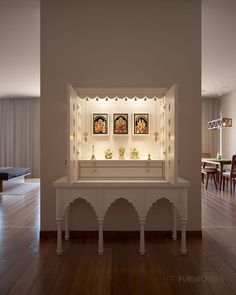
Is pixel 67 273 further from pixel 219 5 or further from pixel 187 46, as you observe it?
pixel 219 5

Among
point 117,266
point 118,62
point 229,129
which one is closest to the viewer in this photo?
point 117,266

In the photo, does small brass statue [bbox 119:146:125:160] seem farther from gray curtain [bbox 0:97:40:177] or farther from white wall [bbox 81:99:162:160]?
gray curtain [bbox 0:97:40:177]

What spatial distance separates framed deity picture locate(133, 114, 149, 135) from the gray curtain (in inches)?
283

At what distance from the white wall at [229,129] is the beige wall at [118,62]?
20.0 feet

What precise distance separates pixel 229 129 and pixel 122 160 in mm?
6875

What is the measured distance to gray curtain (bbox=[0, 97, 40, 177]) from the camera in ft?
34.3

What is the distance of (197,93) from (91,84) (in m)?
1.37

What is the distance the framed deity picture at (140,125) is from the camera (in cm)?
397

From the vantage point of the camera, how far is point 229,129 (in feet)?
31.1

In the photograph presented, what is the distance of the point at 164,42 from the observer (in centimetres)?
370

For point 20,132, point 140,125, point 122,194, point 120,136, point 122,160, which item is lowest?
point 122,194

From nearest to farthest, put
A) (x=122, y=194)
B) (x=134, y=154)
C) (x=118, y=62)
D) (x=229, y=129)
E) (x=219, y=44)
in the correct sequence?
1. (x=122, y=194)
2. (x=118, y=62)
3. (x=134, y=154)
4. (x=219, y=44)
5. (x=229, y=129)

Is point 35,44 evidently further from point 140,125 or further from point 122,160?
point 122,160

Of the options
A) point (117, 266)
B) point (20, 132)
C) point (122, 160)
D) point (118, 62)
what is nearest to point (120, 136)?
point (122, 160)
